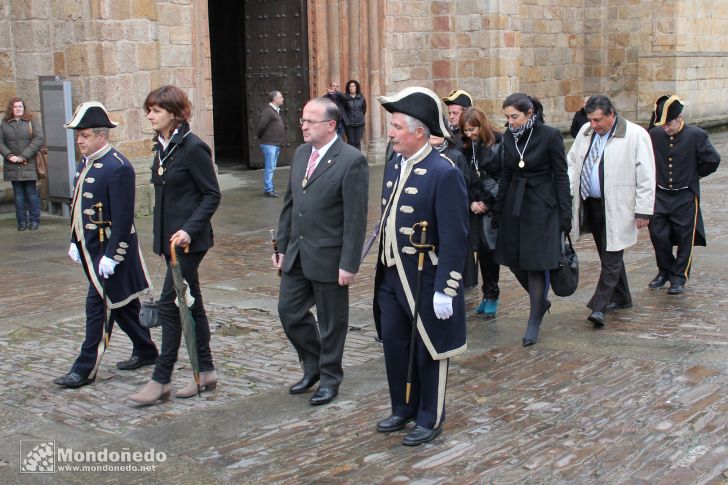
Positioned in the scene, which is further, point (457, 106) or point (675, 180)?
point (675, 180)

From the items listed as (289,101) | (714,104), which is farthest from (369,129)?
(714,104)

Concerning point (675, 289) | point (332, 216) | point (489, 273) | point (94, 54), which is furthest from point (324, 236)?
point (94, 54)

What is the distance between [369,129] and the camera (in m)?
20.3

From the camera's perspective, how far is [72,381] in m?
6.70

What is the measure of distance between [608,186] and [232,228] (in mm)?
6330

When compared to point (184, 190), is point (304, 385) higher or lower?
lower

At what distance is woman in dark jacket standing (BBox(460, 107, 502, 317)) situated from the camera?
27.0 feet

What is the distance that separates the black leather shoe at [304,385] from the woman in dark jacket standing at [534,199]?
1.78m

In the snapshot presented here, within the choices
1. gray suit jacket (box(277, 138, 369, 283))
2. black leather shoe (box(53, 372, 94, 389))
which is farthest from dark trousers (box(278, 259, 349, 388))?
black leather shoe (box(53, 372, 94, 389))

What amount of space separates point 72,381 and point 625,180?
4275 mm

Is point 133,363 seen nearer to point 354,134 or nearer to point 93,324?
point 93,324

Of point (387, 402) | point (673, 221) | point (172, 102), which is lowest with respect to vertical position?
point (387, 402)

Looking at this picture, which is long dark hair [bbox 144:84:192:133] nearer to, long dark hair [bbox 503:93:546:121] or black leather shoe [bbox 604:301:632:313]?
long dark hair [bbox 503:93:546:121]

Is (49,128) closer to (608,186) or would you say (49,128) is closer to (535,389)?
(608,186)
